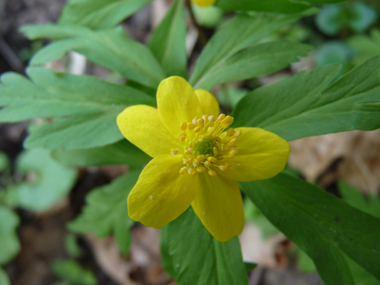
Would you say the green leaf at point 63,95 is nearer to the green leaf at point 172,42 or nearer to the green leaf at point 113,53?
the green leaf at point 113,53

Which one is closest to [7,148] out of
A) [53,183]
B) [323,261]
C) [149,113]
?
[53,183]

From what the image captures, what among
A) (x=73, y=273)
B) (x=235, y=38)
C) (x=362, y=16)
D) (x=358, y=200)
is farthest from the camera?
(x=362, y=16)

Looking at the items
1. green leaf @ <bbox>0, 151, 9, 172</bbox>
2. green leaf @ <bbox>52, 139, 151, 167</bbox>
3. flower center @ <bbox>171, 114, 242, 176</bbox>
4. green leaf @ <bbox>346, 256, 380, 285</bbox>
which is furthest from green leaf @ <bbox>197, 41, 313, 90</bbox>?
green leaf @ <bbox>0, 151, 9, 172</bbox>

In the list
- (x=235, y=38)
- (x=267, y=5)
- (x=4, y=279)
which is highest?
(x=267, y=5)

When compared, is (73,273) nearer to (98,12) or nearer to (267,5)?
(98,12)

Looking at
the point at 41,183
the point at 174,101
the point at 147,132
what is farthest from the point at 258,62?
the point at 41,183
